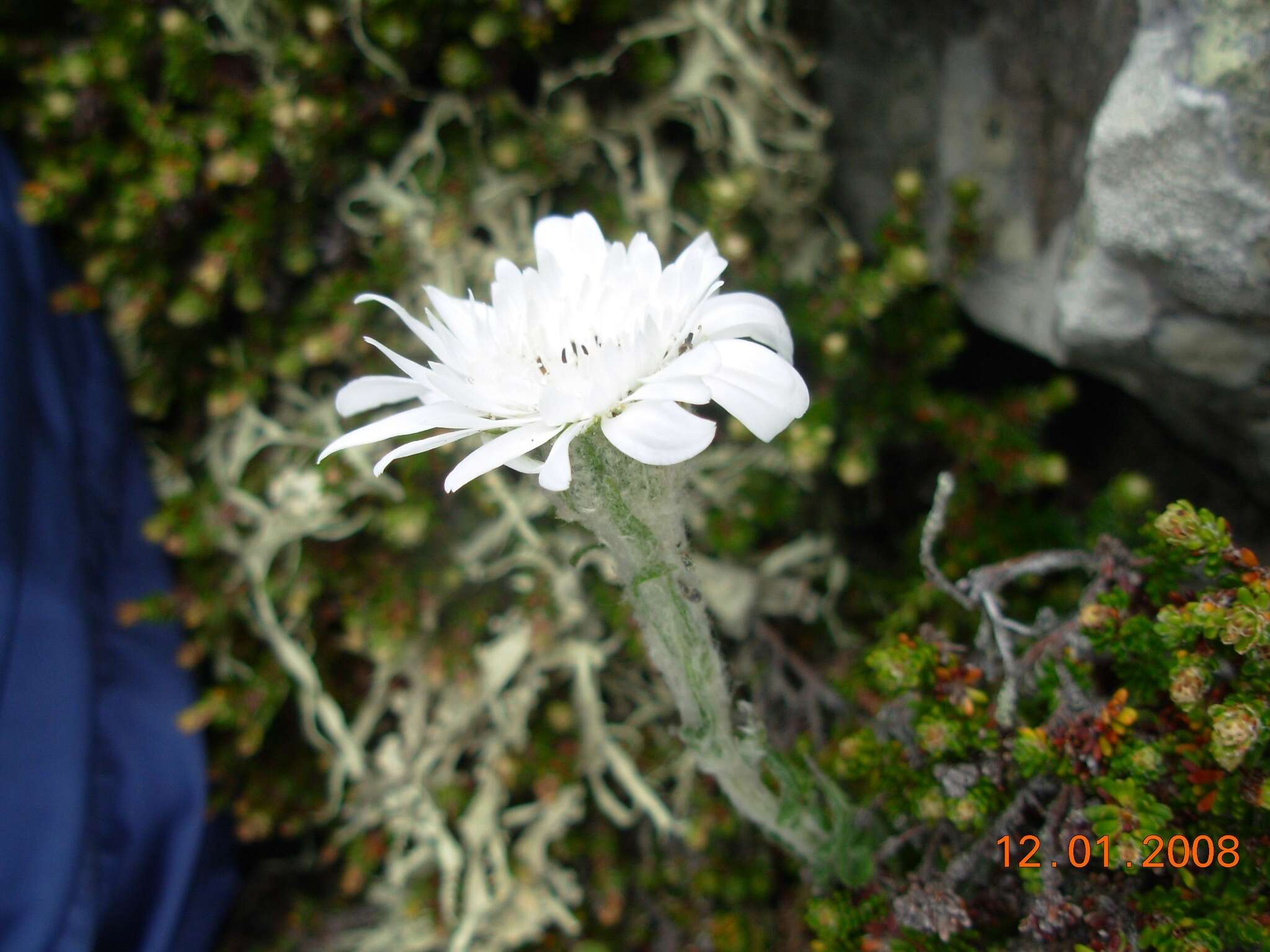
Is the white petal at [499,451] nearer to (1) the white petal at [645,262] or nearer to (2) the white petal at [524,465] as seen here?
(2) the white petal at [524,465]

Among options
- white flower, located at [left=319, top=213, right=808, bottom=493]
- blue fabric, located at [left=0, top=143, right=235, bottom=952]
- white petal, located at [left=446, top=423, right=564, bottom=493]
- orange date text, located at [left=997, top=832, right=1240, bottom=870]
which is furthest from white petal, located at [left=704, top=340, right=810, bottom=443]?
blue fabric, located at [left=0, top=143, right=235, bottom=952]

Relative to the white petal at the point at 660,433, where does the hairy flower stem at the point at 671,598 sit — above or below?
below

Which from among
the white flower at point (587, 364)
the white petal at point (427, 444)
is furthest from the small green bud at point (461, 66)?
the white petal at point (427, 444)

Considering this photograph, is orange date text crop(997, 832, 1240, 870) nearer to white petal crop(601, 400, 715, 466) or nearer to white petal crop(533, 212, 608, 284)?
white petal crop(601, 400, 715, 466)

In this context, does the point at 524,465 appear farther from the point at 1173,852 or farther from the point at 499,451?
the point at 1173,852

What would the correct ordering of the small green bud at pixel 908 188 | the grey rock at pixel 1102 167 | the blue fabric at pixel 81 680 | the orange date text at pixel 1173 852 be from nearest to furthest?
1. the orange date text at pixel 1173 852
2. the grey rock at pixel 1102 167
3. the blue fabric at pixel 81 680
4. the small green bud at pixel 908 188

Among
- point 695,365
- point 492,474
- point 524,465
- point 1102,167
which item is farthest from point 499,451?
point 1102,167
